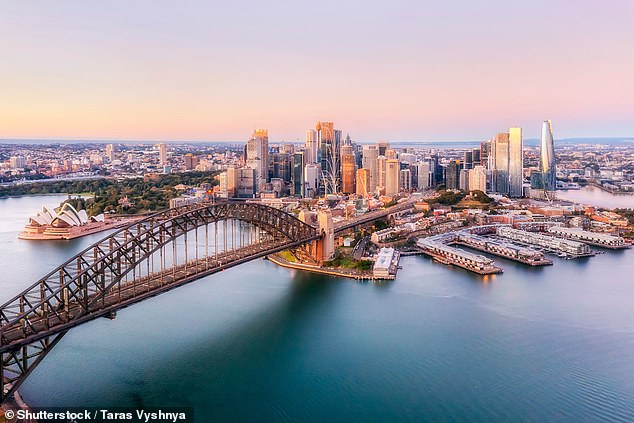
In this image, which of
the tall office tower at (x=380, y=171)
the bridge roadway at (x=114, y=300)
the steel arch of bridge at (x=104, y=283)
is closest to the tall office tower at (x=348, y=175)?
the tall office tower at (x=380, y=171)

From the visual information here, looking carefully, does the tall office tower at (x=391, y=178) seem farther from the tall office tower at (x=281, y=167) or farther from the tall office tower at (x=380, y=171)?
the tall office tower at (x=281, y=167)

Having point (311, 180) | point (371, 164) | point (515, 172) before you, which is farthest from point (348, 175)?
point (515, 172)

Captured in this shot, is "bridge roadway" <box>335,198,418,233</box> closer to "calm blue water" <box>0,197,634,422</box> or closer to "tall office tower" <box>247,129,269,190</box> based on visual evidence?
"calm blue water" <box>0,197,634,422</box>

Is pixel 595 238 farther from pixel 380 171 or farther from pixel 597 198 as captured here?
pixel 380 171

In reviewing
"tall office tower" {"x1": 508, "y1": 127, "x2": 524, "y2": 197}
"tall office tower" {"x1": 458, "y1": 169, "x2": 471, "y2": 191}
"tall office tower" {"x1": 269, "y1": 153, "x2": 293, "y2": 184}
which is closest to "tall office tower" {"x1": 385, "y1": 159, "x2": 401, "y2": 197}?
"tall office tower" {"x1": 458, "y1": 169, "x2": 471, "y2": 191}

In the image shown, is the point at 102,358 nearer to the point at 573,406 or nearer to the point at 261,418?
the point at 261,418

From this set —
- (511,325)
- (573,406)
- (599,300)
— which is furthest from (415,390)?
(599,300)
